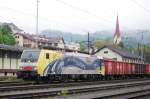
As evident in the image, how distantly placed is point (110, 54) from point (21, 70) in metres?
81.0

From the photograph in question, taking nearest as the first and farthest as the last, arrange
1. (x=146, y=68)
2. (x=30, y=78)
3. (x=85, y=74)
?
A: (x=30, y=78) < (x=85, y=74) < (x=146, y=68)

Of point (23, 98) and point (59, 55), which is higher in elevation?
point (59, 55)

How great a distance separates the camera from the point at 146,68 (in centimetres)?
7119

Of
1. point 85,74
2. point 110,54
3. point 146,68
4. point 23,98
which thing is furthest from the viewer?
point 110,54

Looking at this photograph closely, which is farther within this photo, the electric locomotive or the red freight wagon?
the red freight wagon

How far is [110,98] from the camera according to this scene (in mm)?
19156

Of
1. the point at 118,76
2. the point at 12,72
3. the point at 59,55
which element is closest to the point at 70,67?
the point at 59,55

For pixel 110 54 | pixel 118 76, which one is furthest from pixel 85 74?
pixel 110 54

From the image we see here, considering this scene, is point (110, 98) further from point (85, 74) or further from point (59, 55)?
point (85, 74)

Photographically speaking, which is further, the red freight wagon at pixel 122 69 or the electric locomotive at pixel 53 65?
the red freight wagon at pixel 122 69

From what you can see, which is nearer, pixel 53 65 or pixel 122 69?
pixel 53 65

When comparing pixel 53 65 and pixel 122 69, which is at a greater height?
pixel 53 65

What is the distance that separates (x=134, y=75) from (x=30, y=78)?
34.4 meters

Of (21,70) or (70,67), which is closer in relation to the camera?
(21,70)
